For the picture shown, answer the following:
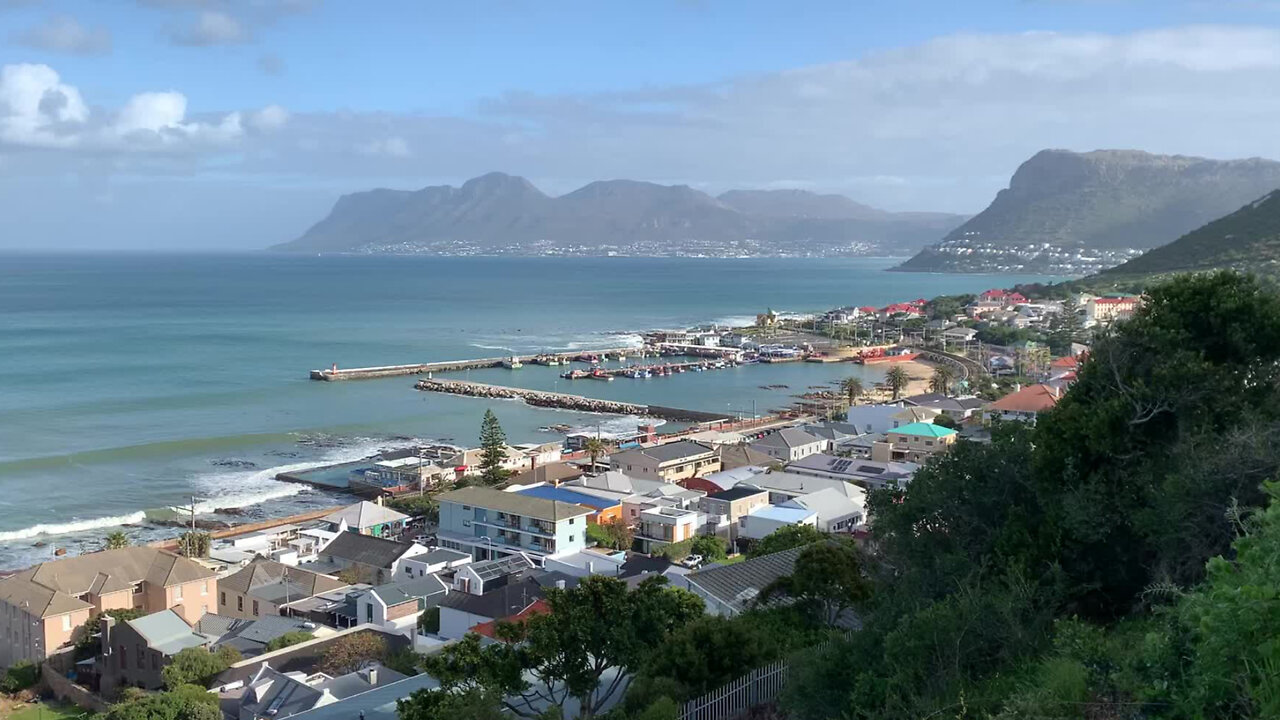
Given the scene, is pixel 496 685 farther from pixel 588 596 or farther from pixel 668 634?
pixel 668 634

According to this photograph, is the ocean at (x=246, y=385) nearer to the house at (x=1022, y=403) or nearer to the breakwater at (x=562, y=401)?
the breakwater at (x=562, y=401)

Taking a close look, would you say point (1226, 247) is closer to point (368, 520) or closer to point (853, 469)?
point (853, 469)

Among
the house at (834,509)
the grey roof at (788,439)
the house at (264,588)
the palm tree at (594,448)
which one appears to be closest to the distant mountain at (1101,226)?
the grey roof at (788,439)

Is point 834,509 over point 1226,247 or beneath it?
beneath

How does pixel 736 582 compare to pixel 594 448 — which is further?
pixel 594 448

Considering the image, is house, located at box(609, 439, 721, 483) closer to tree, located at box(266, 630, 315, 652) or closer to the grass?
tree, located at box(266, 630, 315, 652)

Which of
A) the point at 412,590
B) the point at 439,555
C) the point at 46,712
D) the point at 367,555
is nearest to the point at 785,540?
the point at 412,590

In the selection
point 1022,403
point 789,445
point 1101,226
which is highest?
point 1101,226
